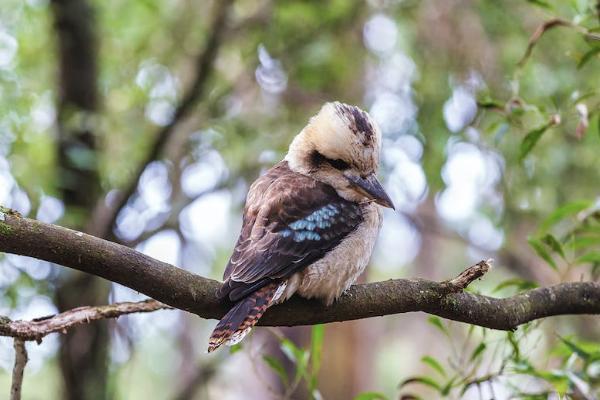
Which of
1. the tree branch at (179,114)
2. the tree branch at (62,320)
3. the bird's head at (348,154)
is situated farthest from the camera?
the tree branch at (179,114)

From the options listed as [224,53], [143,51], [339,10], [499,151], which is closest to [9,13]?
[143,51]

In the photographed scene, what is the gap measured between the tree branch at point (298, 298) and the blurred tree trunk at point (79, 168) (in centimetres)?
254

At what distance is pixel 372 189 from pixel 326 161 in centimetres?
26

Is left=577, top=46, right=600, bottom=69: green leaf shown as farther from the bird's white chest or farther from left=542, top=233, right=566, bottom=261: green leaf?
the bird's white chest

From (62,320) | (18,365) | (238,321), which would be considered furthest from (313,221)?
(18,365)

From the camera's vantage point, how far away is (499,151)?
217 inches

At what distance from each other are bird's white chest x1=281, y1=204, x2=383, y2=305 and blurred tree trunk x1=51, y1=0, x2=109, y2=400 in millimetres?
2272

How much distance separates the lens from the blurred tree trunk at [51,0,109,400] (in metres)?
4.98

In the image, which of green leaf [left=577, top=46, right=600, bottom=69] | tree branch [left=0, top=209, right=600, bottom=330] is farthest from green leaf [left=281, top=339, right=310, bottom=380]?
green leaf [left=577, top=46, right=600, bottom=69]

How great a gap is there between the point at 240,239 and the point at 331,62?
3328mm

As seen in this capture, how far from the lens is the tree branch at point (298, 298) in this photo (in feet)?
6.27

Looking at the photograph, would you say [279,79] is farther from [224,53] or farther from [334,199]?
[334,199]

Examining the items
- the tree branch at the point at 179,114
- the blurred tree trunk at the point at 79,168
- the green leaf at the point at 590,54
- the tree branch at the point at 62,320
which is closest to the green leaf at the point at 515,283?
the green leaf at the point at 590,54

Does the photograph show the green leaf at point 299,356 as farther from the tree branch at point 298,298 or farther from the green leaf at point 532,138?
the green leaf at point 532,138
